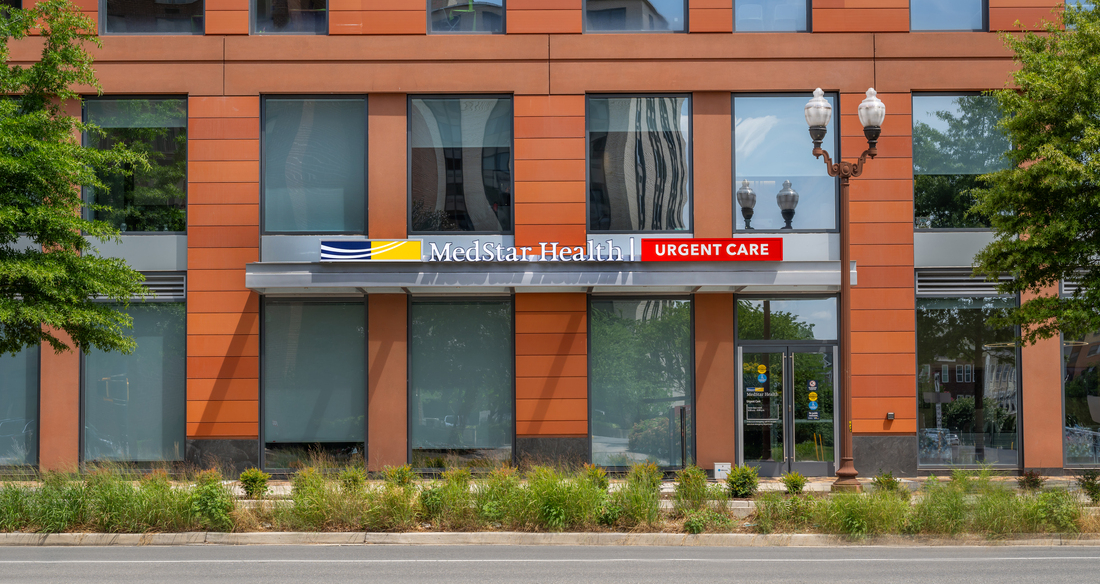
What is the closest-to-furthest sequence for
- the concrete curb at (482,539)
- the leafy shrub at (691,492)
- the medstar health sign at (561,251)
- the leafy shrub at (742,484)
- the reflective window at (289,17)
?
the concrete curb at (482,539)
the leafy shrub at (691,492)
the leafy shrub at (742,484)
the medstar health sign at (561,251)
the reflective window at (289,17)

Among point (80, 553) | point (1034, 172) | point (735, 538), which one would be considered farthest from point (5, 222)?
point (1034, 172)

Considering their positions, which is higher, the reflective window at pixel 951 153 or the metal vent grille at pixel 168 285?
the reflective window at pixel 951 153

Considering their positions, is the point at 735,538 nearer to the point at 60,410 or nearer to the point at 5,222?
the point at 5,222

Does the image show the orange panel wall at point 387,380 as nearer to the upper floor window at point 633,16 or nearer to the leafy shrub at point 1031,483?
the upper floor window at point 633,16

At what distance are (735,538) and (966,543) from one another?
118 inches

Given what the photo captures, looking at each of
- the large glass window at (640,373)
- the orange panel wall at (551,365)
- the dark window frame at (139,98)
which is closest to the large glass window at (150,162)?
the dark window frame at (139,98)

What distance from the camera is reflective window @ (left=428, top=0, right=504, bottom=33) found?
1794 cm

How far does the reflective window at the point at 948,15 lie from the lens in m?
17.9

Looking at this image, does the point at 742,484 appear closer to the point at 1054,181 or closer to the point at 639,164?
the point at 1054,181

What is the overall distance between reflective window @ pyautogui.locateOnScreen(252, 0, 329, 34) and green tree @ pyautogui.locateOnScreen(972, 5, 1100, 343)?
1316 cm

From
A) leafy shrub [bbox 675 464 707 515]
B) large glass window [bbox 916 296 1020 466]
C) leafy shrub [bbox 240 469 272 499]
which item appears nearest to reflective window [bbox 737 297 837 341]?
large glass window [bbox 916 296 1020 466]

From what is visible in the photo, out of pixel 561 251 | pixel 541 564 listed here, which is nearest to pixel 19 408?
pixel 561 251

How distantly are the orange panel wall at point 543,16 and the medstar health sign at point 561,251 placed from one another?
447 centimetres

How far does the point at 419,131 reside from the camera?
704 inches
